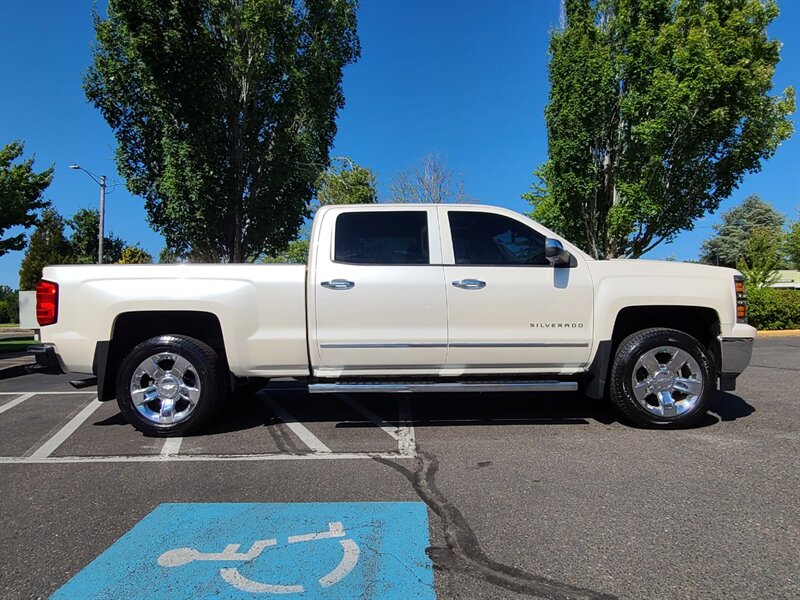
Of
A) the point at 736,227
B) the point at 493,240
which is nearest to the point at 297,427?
the point at 493,240

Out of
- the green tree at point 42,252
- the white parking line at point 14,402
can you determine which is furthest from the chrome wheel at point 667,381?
the green tree at point 42,252

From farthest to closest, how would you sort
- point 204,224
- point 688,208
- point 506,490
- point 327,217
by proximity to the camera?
point 204,224 < point 688,208 < point 327,217 < point 506,490

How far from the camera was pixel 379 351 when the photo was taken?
4.82 metres

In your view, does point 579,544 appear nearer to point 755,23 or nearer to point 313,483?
point 313,483

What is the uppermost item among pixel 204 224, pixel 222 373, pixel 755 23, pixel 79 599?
pixel 755 23

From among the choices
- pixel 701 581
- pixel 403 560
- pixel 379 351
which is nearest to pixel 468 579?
pixel 403 560

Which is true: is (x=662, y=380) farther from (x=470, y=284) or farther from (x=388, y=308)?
(x=388, y=308)

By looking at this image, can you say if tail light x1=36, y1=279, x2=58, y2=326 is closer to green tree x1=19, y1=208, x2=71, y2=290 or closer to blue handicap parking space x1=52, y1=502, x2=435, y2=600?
blue handicap parking space x1=52, y1=502, x2=435, y2=600

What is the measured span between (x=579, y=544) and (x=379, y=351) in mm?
2407

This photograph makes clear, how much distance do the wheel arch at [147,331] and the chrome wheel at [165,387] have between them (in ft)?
0.91

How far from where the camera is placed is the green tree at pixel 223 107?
53.4ft

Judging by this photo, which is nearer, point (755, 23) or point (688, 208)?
point (755, 23)

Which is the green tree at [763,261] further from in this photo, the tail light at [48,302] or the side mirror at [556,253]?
the tail light at [48,302]

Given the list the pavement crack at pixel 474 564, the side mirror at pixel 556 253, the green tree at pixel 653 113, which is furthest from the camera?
the green tree at pixel 653 113
